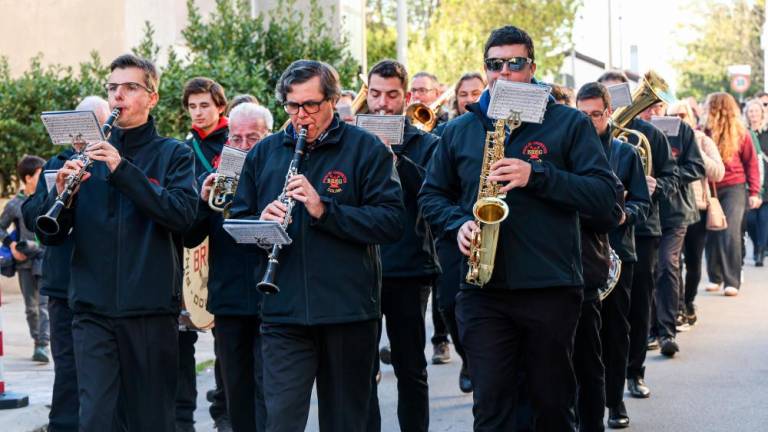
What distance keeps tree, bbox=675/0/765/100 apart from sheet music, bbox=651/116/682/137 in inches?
2160

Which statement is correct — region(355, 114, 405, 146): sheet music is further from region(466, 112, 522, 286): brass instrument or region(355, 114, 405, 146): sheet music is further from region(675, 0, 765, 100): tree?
region(675, 0, 765, 100): tree

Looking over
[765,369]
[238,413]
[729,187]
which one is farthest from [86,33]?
[238,413]

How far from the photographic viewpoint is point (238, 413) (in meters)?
6.91

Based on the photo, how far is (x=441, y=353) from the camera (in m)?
11.0

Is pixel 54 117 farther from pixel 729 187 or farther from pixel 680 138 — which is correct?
pixel 729 187

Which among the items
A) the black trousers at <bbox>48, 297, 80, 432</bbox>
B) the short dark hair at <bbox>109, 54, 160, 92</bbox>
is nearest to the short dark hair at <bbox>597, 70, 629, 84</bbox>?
the short dark hair at <bbox>109, 54, 160, 92</bbox>

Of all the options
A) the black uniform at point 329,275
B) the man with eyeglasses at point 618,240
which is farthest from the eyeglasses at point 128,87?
the man with eyeglasses at point 618,240

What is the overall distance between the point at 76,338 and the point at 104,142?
93cm

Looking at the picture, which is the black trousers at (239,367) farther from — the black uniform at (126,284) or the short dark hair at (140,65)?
the short dark hair at (140,65)

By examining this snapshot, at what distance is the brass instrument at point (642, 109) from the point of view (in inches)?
361

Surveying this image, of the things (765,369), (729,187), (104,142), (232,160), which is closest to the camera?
(104,142)

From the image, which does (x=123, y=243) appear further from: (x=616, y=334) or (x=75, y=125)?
(x=616, y=334)

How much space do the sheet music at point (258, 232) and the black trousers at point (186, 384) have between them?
2356 millimetres

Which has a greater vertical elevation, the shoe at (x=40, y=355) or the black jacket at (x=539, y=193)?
the black jacket at (x=539, y=193)
